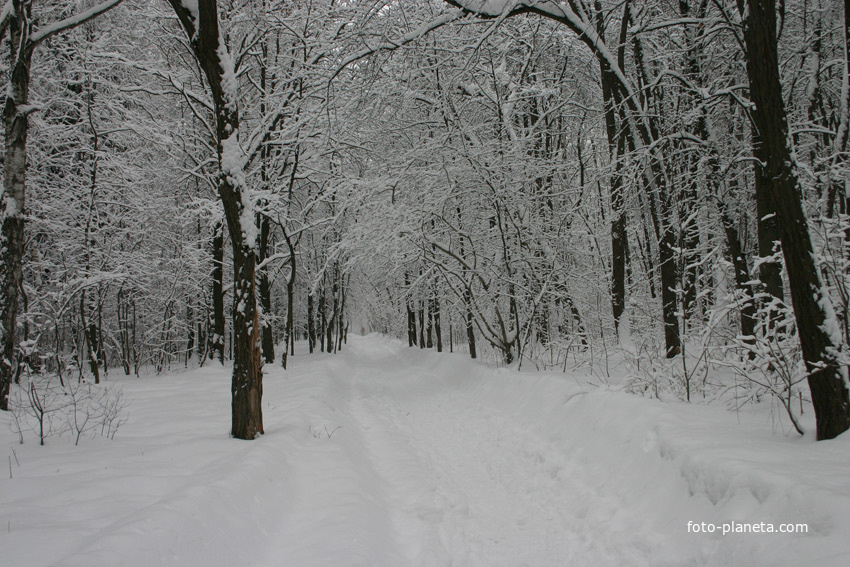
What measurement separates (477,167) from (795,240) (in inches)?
325

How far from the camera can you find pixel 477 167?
11.3 metres

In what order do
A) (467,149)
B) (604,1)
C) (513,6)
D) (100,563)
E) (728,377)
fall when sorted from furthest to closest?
1. (467,149)
2. (604,1)
3. (728,377)
4. (513,6)
5. (100,563)

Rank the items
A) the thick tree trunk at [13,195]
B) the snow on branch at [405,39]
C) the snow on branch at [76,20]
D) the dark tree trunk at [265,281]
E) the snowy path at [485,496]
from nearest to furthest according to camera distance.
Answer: the snowy path at [485,496] → the snow on branch at [76,20] → the snow on branch at [405,39] → the thick tree trunk at [13,195] → the dark tree trunk at [265,281]

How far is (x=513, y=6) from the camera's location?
616cm

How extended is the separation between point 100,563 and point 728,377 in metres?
8.55

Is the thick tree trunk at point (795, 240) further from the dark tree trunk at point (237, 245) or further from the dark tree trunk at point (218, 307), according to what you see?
the dark tree trunk at point (218, 307)

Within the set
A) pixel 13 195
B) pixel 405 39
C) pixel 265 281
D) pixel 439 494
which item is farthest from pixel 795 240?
pixel 265 281

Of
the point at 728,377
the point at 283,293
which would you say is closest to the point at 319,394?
the point at 728,377

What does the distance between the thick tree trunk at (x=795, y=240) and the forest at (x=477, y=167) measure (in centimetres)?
2

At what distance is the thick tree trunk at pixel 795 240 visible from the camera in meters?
3.57

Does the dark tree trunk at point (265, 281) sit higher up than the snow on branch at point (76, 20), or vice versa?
the snow on branch at point (76, 20)

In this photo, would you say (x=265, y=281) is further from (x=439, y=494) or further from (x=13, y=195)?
(x=439, y=494)

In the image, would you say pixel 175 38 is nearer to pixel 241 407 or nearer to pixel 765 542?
pixel 241 407

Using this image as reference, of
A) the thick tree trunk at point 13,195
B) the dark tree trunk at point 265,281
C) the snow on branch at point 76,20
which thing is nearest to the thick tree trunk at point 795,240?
the snow on branch at point 76,20
